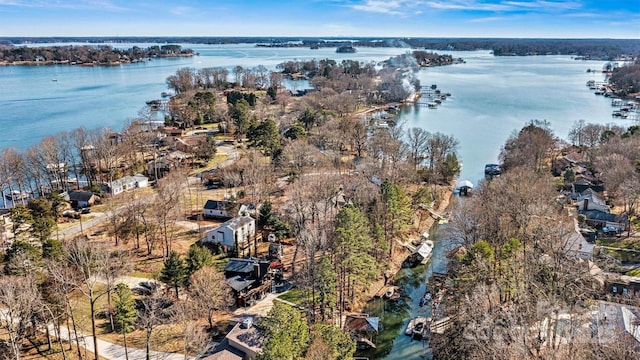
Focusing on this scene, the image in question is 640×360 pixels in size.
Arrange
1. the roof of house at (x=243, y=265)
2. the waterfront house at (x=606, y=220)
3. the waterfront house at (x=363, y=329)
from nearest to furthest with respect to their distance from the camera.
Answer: the waterfront house at (x=363, y=329) < the roof of house at (x=243, y=265) < the waterfront house at (x=606, y=220)

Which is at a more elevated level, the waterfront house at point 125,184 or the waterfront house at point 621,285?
the waterfront house at point 125,184

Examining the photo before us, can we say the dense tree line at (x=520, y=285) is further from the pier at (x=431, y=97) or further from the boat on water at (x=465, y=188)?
the pier at (x=431, y=97)

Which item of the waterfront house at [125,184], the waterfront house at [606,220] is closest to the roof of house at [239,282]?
the waterfront house at [125,184]

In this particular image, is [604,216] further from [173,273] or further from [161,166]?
[161,166]

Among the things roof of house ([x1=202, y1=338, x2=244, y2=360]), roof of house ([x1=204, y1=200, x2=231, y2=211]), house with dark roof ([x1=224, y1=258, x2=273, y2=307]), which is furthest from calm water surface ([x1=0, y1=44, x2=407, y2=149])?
roof of house ([x1=202, y1=338, x2=244, y2=360])

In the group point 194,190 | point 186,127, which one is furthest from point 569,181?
point 186,127
